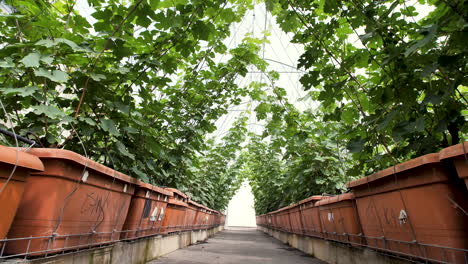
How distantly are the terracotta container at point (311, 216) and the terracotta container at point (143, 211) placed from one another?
7.52 feet

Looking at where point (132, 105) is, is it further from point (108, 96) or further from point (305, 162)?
point (305, 162)

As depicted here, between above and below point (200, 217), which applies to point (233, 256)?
below

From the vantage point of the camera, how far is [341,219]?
10.1 feet

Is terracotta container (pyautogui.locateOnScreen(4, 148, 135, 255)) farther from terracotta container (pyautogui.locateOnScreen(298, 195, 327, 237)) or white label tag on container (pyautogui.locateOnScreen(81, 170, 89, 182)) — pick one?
terracotta container (pyautogui.locateOnScreen(298, 195, 327, 237))

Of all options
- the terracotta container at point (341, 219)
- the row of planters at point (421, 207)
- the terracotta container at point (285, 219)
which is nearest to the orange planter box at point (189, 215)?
the terracotta container at point (285, 219)

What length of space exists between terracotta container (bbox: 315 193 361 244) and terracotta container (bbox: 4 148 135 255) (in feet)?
7.80

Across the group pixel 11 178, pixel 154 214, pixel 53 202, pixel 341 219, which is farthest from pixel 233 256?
pixel 11 178

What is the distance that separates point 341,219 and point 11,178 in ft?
10.1

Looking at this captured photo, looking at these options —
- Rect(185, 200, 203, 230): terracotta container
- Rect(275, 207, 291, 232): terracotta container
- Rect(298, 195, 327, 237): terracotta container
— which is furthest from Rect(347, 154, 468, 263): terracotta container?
Rect(275, 207, 291, 232): terracotta container

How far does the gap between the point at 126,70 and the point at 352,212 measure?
260cm

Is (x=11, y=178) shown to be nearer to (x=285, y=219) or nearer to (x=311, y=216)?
(x=311, y=216)

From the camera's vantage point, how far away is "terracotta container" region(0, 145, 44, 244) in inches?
43.6

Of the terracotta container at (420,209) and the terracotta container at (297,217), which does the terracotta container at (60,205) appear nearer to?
the terracotta container at (420,209)

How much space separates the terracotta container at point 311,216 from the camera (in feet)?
13.3
